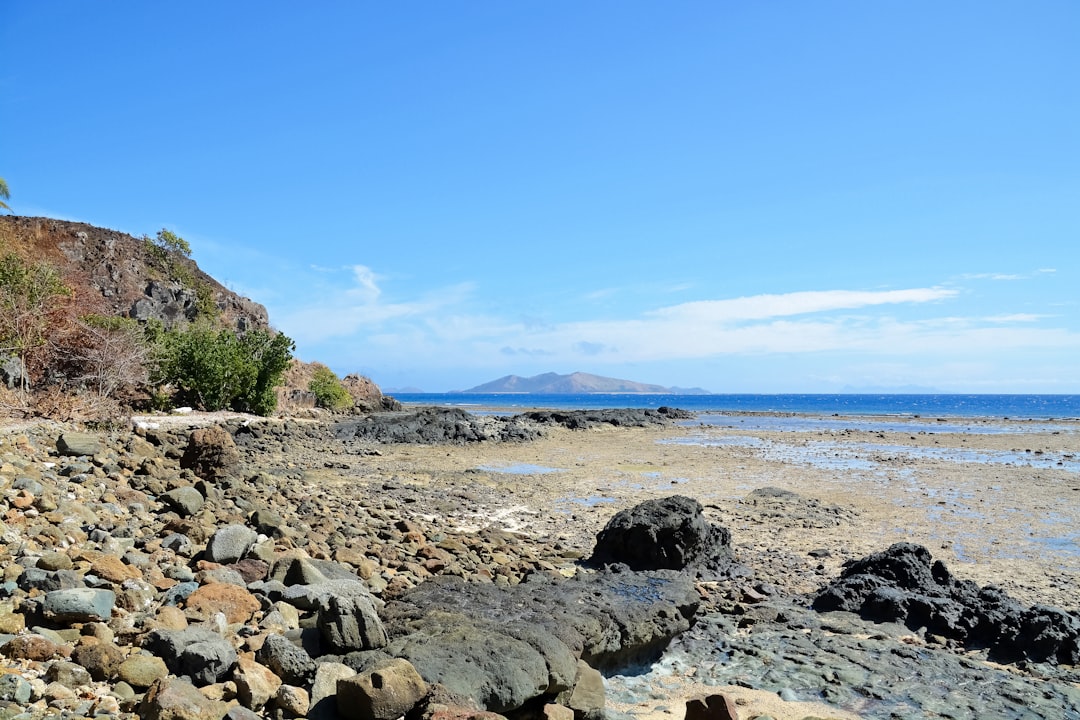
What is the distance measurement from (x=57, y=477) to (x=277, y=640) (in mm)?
5428

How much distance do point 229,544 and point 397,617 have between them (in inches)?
83.1

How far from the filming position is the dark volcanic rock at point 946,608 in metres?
7.56

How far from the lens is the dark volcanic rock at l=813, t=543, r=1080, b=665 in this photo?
7559mm

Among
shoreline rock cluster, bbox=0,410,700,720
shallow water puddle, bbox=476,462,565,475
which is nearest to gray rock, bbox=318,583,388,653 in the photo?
shoreline rock cluster, bbox=0,410,700,720

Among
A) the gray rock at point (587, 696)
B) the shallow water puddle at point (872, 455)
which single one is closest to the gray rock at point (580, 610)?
the gray rock at point (587, 696)

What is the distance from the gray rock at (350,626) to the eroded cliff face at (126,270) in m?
36.3

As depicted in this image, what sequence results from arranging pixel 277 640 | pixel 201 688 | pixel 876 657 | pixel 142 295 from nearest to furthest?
pixel 201 688
pixel 277 640
pixel 876 657
pixel 142 295

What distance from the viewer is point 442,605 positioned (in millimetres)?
6828

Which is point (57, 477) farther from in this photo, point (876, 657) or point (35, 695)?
point (876, 657)

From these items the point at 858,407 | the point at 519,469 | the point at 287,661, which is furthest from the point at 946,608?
the point at 858,407

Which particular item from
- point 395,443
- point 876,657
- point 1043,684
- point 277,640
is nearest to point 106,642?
point 277,640

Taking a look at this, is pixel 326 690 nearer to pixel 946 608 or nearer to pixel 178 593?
pixel 178 593

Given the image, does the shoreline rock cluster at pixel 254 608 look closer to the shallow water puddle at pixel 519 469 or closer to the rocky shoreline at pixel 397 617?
the rocky shoreline at pixel 397 617

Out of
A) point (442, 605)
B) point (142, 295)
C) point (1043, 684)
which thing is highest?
point (142, 295)
